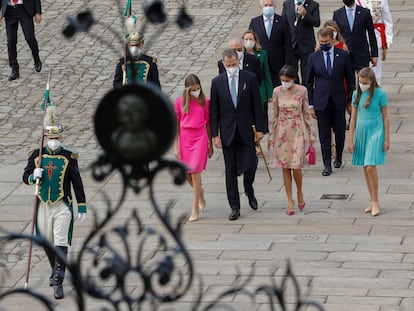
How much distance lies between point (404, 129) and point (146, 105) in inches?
512

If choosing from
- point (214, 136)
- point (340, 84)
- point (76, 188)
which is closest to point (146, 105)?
point (76, 188)

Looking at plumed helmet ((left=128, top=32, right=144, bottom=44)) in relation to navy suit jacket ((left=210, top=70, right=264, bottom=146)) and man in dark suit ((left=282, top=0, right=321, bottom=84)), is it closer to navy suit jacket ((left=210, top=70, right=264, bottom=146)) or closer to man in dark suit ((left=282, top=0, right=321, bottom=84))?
navy suit jacket ((left=210, top=70, right=264, bottom=146))

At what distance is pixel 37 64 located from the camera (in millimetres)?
20719

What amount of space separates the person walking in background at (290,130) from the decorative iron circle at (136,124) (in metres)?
9.65

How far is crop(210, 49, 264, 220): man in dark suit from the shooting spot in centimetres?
1409

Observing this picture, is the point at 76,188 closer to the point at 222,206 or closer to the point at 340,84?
the point at 222,206

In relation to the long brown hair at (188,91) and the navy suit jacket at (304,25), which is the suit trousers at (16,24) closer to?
the navy suit jacket at (304,25)

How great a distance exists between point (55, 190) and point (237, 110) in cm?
268

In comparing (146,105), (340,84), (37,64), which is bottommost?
(37,64)

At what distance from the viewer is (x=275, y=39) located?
56.1 feet

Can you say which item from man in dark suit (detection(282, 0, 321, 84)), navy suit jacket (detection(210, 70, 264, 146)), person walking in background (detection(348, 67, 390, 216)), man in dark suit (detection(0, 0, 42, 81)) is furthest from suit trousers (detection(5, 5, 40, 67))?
person walking in background (detection(348, 67, 390, 216))

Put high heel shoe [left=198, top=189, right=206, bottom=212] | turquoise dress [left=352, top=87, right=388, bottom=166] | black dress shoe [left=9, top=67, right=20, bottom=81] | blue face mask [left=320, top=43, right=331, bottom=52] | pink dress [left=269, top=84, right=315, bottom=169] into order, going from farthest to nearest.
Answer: black dress shoe [left=9, top=67, right=20, bottom=81]
blue face mask [left=320, top=43, right=331, bottom=52]
high heel shoe [left=198, top=189, right=206, bottom=212]
pink dress [left=269, top=84, right=315, bottom=169]
turquoise dress [left=352, top=87, right=388, bottom=166]

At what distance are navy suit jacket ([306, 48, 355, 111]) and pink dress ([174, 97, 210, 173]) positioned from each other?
1809 mm

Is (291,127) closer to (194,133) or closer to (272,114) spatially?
(272,114)
